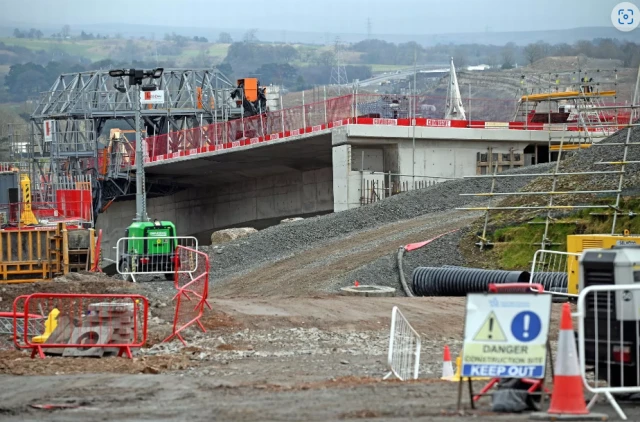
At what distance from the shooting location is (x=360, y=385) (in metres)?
11.9

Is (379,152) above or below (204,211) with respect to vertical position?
above

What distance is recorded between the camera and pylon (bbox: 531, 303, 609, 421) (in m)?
9.92

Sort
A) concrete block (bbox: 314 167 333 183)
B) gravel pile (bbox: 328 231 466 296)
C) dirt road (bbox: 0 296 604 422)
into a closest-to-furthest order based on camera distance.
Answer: dirt road (bbox: 0 296 604 422)
gravel pile (bbox: 328 231 466 296)
concrete block (bbox: 314 167 333 183)

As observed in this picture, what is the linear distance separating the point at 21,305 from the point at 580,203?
14.6 metres

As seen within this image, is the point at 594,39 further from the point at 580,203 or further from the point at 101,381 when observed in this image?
the point at 101,381

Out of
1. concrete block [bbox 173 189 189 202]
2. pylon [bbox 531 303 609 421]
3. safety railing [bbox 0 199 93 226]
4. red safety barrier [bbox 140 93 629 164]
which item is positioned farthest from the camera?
concrete block [bbox 173 189 189 202]

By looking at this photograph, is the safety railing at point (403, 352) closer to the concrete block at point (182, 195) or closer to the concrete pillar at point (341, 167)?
the concrete pillar at point (341, 167)

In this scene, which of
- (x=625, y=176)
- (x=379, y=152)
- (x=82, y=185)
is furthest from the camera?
(x=82, y=185)

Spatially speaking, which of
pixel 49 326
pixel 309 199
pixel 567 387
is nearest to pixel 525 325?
pixel 567 387

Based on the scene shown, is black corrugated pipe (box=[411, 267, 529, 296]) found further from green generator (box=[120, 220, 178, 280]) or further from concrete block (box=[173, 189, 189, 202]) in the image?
concrete block (box=[173, 189, 189, 202])

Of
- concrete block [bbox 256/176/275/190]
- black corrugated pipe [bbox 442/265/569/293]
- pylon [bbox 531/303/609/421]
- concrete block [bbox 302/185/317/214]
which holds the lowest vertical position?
concrete block [bbox 302/185/317/214]

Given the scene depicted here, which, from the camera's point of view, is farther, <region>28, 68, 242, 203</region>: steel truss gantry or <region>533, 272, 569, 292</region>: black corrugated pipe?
<region>28, 68, 242, 203</region>: steel truss gantry

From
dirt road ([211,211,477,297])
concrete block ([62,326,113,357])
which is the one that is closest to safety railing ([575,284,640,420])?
concrete block ([62,326,113,357])

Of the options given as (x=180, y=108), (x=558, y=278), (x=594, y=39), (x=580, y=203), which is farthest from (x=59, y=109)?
(x=558, y=278)
